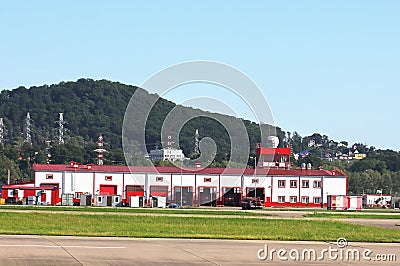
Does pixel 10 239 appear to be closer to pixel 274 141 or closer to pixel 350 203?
pixel 350 203

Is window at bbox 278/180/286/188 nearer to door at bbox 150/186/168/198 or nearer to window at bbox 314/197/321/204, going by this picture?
window at bbox 314/197/321/204

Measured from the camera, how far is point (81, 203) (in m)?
102

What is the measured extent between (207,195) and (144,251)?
86.8 meters

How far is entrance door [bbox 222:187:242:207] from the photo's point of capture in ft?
368

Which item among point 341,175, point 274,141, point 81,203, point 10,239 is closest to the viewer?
point 10,239

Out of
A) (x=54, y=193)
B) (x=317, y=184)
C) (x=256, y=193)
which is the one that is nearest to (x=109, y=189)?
(x=54, y=193)

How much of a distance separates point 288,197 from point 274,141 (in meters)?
19.0

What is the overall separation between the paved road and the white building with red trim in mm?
69269

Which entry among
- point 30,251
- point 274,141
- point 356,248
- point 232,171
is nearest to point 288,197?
point 232,171

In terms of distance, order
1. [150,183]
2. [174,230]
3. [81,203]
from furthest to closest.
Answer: [150,183]
[81,203]
[174,230]

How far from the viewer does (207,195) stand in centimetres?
11681

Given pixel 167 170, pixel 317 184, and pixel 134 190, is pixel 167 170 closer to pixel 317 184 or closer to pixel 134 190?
pixel 134 190

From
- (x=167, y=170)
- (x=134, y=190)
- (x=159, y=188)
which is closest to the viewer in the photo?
(x=134, y=190)

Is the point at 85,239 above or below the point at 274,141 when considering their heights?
below
